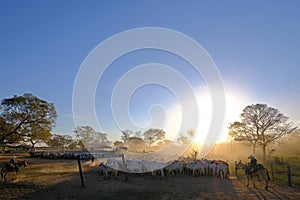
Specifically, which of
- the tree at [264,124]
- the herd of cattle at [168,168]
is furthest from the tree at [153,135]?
the herd of cattle at [168,168]

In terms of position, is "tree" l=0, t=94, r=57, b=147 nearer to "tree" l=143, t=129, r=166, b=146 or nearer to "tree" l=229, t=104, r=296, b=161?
"tree" l=229, t=104, r=296, b=161

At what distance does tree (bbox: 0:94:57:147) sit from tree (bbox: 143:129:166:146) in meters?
34.2

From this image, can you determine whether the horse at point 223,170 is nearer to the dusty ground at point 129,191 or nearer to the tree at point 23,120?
the dusty ground at point 129,191

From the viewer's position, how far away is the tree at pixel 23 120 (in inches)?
920

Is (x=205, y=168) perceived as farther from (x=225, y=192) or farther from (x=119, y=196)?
(x=119, y=196)

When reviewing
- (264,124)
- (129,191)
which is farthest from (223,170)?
(264,124)

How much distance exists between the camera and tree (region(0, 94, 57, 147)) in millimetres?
23375

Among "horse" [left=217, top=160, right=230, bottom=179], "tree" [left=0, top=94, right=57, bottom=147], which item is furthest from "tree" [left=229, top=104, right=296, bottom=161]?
"tree" [left=0, top=94, right=57, bottom=147]

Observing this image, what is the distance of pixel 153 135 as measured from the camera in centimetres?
5741

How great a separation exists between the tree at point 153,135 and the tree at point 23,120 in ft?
112

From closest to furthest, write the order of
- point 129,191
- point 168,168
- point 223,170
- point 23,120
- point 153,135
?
point 129,191 → point 223,170 → point 168,168 → point 23,120 → point 153,135

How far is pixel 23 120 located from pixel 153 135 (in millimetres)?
37068

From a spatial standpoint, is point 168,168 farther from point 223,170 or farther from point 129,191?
point 129,191

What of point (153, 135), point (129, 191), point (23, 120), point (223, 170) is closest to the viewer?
point (129, 191)
